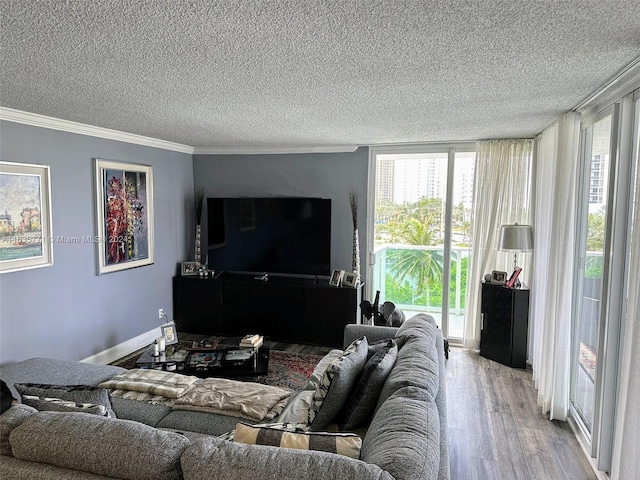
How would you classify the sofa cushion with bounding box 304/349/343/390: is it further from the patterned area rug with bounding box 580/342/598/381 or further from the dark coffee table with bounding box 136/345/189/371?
the patterned area rug with bounding box 580/342/598/381

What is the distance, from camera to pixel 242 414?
8.29 ft

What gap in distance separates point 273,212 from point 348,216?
0.93 meters

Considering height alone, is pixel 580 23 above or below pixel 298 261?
above

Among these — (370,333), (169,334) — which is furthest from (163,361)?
(370,333)

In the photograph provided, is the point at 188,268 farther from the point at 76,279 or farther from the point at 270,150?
the point at 270,150

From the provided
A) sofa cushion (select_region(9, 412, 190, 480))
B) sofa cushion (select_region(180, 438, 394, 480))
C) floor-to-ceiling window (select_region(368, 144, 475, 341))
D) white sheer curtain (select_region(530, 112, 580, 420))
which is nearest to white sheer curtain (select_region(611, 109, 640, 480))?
white sheer curtain (select_region(530, 112, 580, 420))

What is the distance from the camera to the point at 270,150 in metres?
5.55

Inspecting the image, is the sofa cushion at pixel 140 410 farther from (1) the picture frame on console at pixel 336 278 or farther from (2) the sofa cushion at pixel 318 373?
(1) the picture frame on console at pixel 336 278

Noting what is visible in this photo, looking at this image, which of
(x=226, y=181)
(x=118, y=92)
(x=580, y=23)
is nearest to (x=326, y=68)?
(x=580, y=23)

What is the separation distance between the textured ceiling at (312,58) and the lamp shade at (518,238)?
1158mm

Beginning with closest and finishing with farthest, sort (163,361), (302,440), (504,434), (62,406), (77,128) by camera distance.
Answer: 1. (302,440)
2. (62,406)
3. (504,434)
4. (163,361)
5. (77,128)

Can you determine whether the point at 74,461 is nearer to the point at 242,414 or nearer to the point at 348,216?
the point at 242,414

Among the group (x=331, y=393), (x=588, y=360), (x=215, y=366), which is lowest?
(x=215, y=366)

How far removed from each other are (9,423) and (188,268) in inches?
158
